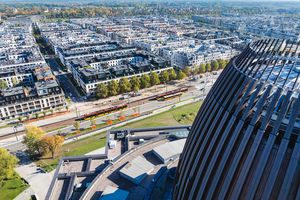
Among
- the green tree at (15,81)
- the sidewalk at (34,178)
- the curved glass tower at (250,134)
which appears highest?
the curved glass tower at (250,134)

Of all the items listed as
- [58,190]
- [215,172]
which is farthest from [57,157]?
[215,172]

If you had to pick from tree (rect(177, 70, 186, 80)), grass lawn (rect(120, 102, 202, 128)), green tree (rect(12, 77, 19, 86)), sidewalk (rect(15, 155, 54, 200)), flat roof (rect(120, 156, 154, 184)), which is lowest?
sidewalk (rect(15, 155, 54, 200))

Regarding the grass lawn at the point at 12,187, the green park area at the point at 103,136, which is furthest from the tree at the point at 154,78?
the grass lawn at the point at 12,187

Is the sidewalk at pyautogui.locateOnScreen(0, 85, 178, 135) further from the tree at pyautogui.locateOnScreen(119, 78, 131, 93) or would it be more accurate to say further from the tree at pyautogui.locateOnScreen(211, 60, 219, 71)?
the tree at pyautogui.locateOnScreen(211, 60, 219, 71)

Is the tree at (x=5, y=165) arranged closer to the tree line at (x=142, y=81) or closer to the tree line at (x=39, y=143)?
the tree line at (x=39, y=143)

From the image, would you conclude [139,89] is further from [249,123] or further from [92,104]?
[249,123]

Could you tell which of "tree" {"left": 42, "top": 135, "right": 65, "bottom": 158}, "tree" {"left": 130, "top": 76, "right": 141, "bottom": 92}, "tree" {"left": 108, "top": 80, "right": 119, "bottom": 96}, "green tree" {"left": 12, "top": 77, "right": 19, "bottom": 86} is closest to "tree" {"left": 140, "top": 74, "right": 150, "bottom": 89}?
"tree" {"left": 130, "top": 76, "right": 141, "bottom": 92}

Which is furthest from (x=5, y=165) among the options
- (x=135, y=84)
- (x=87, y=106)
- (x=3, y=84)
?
(x=3, y=84)

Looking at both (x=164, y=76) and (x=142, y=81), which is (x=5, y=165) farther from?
(x=164, y=76)
